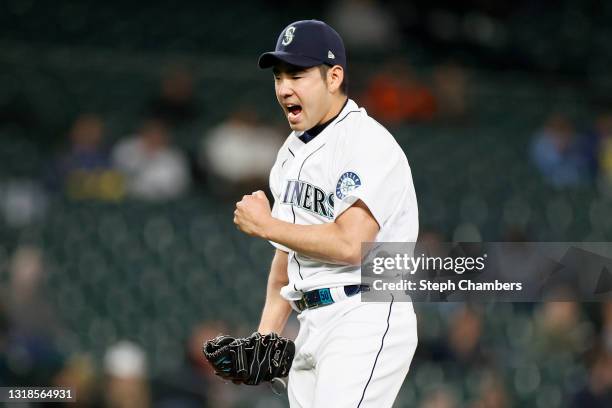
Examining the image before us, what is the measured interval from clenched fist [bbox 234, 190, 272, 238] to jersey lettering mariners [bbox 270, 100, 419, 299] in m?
0.21

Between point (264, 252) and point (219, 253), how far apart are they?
373mm

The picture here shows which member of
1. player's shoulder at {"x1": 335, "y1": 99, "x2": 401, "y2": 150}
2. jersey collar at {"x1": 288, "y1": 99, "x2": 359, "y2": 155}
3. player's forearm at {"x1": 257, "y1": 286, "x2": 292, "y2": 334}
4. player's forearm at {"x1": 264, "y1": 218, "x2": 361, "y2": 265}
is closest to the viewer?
player's forearm at {"x1": 264, "y1": 218, "x2": 361, "y2": 265}

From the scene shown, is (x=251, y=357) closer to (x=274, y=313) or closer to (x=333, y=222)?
(x=274, y=313)

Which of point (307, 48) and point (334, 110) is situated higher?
point (307, 48)

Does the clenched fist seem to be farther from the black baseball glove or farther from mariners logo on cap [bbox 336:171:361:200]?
the black baseball glove

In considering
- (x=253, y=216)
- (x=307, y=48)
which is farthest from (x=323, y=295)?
(x=307, y=48)

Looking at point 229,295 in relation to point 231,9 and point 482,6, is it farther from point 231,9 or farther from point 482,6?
point 482,6

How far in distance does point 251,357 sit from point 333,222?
551mm

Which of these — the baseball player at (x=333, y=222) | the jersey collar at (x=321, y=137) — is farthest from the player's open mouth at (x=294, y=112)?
the jersey collar at (x=321, y=137)

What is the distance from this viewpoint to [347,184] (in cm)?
338

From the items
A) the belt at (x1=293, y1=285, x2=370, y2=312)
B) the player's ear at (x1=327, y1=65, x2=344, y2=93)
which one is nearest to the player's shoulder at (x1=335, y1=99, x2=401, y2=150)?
the player's ear at (x1=327, y1=65, x2=344, y2=93)

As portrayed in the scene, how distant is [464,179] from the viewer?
388 inches

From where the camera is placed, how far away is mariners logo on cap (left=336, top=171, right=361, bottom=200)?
3365mm

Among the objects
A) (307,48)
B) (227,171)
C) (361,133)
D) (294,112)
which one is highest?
(227,171)
